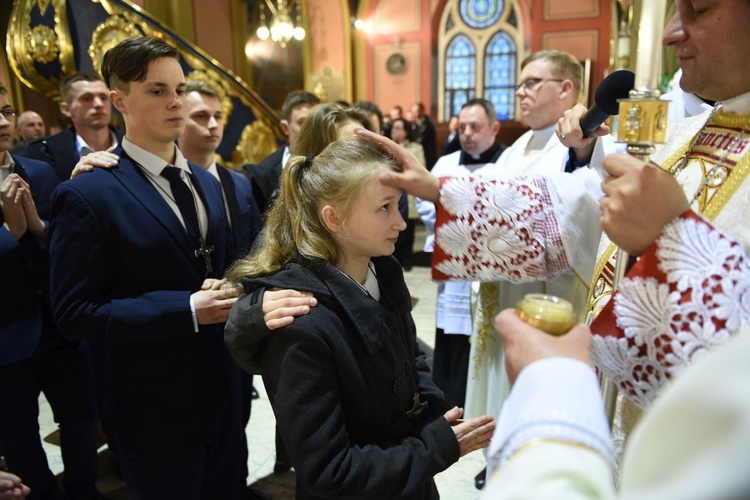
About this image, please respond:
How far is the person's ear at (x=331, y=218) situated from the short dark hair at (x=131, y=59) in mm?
942

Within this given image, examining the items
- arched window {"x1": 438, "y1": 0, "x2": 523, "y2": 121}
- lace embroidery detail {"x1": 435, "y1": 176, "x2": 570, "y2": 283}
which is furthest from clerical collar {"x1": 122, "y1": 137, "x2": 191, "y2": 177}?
arched window {"x1": 438, "y1": 0, "x2": 523, "y2": 121}

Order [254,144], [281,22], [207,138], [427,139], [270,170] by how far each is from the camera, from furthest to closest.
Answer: [281,22] < [427,139] < [254,144] < [270,170] < [207,138]

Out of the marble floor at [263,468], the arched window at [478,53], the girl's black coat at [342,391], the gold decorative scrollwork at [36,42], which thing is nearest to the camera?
the girl's black coat at [342,391]

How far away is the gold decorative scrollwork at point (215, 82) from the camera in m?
4.58

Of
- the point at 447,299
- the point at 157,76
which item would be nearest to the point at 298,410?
the point at 157,76

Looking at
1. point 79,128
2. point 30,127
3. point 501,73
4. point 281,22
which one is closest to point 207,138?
point 79,128

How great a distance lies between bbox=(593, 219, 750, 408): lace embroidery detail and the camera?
0.85 m

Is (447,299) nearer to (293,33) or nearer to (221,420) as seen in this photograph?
(221,420)

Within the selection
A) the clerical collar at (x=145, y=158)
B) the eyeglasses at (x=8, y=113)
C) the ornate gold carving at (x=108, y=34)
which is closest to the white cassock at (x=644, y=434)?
the clerical collar at (x=145, y=158)

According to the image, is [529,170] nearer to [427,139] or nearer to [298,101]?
[298,101]

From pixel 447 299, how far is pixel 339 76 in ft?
30.5

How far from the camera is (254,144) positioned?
5.27m

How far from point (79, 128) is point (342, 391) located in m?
2.76

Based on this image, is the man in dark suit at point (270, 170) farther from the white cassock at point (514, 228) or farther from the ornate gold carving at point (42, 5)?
the ornate gold carving at point (42, 5)
